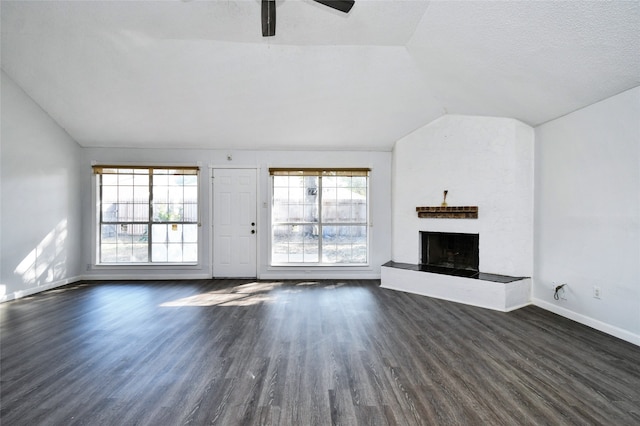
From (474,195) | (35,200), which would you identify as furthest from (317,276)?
(35,200)

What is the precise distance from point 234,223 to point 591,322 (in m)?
5.19

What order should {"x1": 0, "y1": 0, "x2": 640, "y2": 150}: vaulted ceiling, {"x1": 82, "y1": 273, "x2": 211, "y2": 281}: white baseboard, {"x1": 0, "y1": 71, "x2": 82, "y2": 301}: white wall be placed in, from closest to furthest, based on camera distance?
{"x1": 0, "y1": 0, "x2": 640, "y2": 150}: vaulted ceiling, {"x1": 0, "y1": 71, "x2": 82, "y2": 301}: white wall, {"x1": 82, "y1": 273, "x2": 211, "y2": 281}: white baseboard

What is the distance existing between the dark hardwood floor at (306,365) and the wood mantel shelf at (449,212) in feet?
4.56

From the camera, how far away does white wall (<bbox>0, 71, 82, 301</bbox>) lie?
13.4 feet

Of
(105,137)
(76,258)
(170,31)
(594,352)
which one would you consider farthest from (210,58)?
(594,352)

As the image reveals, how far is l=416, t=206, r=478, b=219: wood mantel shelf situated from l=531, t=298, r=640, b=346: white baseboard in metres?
1.40

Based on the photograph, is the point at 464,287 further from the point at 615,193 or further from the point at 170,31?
the point at 170,31

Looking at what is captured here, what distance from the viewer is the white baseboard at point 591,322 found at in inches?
114

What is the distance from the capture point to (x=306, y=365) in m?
2.43

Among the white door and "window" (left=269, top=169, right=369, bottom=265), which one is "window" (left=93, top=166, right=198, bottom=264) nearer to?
the white door

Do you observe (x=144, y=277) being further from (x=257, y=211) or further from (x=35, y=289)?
(x=257, y=211)

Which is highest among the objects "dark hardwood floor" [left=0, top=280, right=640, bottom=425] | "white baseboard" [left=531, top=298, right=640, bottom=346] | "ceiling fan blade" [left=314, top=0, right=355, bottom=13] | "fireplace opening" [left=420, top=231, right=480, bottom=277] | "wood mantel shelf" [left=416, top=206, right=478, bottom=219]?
"ceiling fan blade" [left=314, top=0, right=355, bottom=13]

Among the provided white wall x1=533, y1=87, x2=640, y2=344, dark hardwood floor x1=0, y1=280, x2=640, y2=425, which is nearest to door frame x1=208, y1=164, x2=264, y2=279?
dark hardwood floor x1=0, y1=280, x2=640, y2=425

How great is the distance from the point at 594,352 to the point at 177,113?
225 inches
